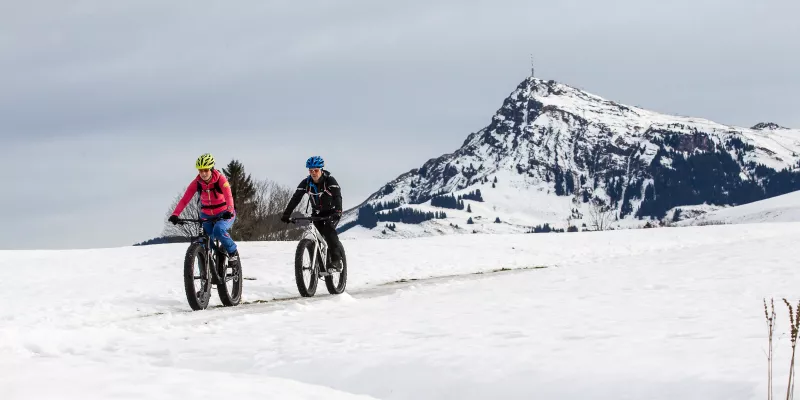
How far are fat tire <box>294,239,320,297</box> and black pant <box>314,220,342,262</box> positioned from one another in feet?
1.43

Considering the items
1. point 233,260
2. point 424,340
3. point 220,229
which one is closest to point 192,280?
point 220,229

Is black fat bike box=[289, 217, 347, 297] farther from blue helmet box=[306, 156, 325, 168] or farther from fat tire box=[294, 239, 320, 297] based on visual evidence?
blue helmet box=[306, 156, 325, 168]

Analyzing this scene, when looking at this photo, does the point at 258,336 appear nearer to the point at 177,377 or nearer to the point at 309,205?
the point at 177,377

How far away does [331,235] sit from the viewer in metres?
14.5

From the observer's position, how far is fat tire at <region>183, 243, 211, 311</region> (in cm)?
1188

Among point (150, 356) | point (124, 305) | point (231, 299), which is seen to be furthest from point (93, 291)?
point (150, 356)

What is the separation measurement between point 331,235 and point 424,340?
21.8 feet

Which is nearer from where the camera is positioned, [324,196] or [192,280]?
[192,280]

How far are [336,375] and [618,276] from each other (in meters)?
9.87

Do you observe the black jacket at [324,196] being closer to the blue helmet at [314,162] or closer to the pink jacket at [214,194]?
the blue helmet at [314,162]

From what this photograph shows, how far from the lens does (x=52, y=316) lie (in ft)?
41.7

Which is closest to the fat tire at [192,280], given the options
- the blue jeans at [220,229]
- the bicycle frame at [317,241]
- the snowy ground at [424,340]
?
the snowy ground at [424,340]

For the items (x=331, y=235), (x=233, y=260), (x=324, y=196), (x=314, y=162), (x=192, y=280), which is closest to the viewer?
(x=192, y=280)

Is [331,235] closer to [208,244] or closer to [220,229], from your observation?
[220,229]
